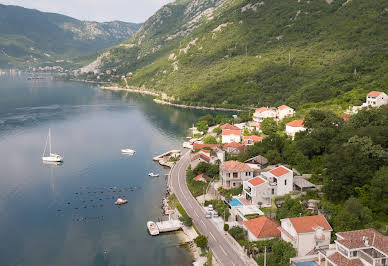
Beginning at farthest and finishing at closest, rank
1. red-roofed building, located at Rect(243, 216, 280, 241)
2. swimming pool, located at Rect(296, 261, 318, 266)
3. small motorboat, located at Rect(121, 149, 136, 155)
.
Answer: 1. small motorboat, located at Rect(121, 149, 136, 155)
2. red-roofed building, located at Rect(243, 216, 280, 241)
3. swimming pool, located at Rect(296, 261, 318, 266)

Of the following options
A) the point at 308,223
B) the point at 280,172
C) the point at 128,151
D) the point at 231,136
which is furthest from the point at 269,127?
the point at 308,223

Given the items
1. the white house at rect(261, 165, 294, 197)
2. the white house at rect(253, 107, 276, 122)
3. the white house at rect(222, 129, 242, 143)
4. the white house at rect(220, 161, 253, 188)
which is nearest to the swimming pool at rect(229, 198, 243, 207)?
the white house at rect(261, 165, 294, 197)

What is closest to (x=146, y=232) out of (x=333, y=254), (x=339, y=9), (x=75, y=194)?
(x=75, y=194)

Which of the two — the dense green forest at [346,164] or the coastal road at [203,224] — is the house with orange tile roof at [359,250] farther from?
the coastal road at [203,224]

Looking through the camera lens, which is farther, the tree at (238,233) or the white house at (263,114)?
the white house at (263,114)

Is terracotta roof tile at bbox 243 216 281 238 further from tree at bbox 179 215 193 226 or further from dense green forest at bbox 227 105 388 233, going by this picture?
tree at bbox 179 215 193 226

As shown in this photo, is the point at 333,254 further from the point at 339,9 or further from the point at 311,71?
the point at 339,9

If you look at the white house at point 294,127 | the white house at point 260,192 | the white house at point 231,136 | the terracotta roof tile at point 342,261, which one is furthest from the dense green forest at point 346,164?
the white house at point 231,136
